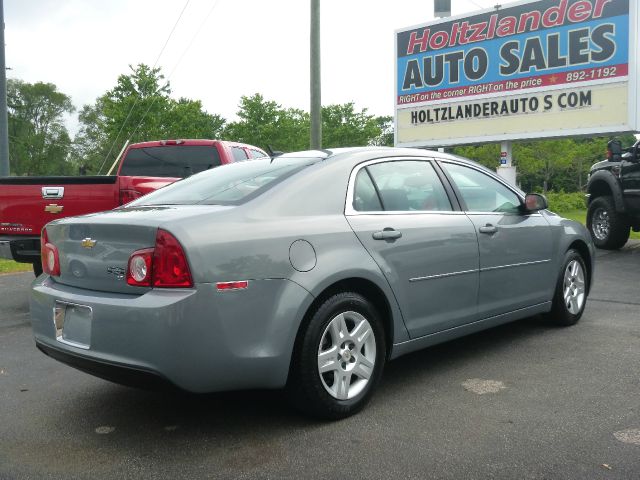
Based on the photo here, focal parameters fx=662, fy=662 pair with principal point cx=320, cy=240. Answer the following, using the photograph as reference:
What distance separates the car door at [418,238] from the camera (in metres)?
3.89

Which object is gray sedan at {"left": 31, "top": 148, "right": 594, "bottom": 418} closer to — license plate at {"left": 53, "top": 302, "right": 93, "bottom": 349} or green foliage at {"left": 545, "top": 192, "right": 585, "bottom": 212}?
license plate at {"left": 53, "top": 302, "right": 93, "bottom": 349}

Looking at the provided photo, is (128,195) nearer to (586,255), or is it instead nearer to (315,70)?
(586,255)

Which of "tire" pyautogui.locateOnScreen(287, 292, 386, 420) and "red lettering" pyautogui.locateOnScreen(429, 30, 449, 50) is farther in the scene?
"red lettering" pyautogui.locateOnScreen(429, 30, 449, 50)

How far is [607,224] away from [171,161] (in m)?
7.65

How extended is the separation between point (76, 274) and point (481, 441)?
2246mm

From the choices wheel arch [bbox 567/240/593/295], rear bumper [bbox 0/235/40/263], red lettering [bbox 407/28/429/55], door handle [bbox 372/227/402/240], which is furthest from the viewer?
red lettering [bbox 407/28/429/55]

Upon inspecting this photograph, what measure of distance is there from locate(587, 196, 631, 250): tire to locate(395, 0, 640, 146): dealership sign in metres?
3.42

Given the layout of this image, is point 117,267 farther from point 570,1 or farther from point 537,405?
point 570,1

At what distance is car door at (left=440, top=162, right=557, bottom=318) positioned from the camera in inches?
183

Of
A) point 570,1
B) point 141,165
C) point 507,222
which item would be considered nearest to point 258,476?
point 507,222

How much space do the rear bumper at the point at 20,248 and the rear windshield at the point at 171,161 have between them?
Answer: 2910 millimetres

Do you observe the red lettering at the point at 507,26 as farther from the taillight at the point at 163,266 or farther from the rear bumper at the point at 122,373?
the rear bumper at the point at 122,373

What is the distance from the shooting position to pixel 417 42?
60.0ft

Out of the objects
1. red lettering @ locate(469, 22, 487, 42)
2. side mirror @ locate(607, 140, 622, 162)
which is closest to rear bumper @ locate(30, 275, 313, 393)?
side mirror @ locate(607, 140, 622, 162)
